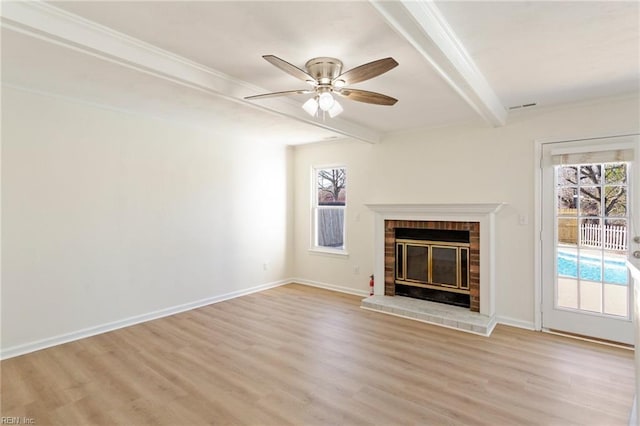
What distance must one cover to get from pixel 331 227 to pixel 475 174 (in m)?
2.53

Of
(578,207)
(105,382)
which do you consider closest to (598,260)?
(578,207)

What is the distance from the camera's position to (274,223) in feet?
19.2

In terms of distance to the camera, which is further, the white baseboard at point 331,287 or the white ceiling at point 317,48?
the white baseboard at point 331,287

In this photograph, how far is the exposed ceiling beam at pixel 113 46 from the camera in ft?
6.27

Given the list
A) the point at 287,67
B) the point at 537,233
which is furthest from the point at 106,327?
the point at 537,233

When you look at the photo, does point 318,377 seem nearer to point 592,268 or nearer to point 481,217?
point 481,217

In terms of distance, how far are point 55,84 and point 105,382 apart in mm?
2705

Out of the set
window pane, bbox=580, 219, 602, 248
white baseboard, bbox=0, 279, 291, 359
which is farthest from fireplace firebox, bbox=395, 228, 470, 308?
white baseboard, bbox=0, 279, 291, 359

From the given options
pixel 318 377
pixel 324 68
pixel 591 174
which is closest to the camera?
pixel 324 68

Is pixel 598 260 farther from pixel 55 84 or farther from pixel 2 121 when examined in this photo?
pixel 2 121

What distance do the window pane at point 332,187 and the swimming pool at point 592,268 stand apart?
311cm

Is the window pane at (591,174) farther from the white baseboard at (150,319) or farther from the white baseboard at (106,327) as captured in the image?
the white baseboard at (106,327)

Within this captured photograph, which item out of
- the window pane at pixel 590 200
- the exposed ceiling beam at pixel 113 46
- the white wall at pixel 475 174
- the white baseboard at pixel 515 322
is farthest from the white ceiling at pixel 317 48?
the white baseboard at pixel 515 322

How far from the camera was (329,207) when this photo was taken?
584 centimetres
